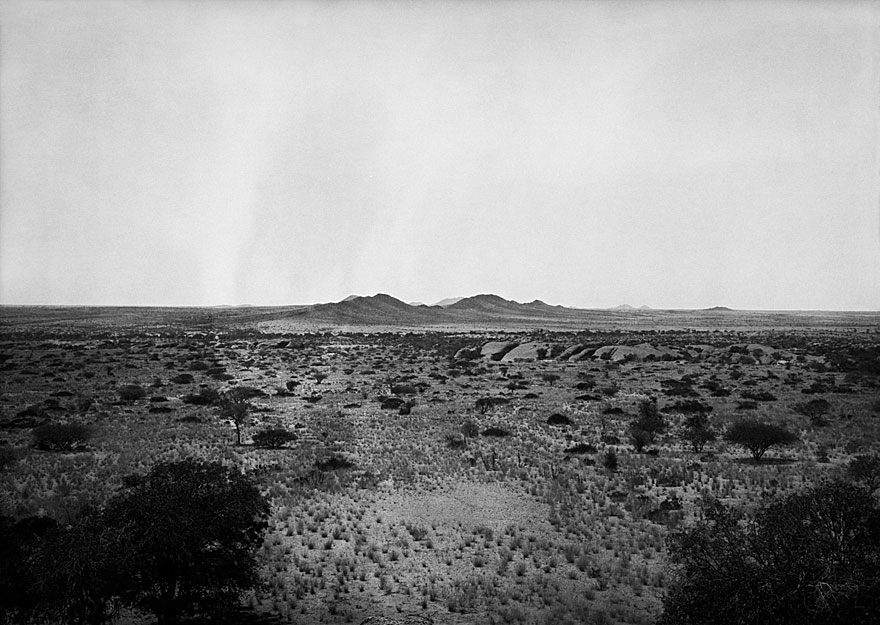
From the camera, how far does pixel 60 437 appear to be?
2173 centimetres

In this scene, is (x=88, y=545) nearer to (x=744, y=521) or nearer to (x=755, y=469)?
(x=744, y=521)

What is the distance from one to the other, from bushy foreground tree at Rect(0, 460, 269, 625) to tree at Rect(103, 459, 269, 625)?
2 cm

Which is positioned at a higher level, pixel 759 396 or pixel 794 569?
pixel 794 569

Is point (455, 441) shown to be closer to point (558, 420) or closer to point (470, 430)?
point (470, 430)

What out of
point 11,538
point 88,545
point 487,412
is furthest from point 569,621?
point 487,412

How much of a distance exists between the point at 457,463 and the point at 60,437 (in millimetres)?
15702

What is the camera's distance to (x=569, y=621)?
372 inches

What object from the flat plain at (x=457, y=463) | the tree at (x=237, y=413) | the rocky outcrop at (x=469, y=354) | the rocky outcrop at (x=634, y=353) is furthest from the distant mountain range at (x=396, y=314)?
the tree at (x=237, y=413)

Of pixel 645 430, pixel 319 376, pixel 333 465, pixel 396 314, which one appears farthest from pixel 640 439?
pixel 396 314

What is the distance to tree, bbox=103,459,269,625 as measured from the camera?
8633 millimetres

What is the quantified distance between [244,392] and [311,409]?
13.4 ft

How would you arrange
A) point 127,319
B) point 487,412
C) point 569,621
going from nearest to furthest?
point 569,621 < point 487,412 < point 127,319

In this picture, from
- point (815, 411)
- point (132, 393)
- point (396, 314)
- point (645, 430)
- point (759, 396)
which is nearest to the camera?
point (645, 430)

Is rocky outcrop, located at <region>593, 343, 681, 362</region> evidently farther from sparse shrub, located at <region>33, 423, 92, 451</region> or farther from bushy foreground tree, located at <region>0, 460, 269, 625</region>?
bushy foreground tree, located at <region>0, 460, 269, 625</region>
